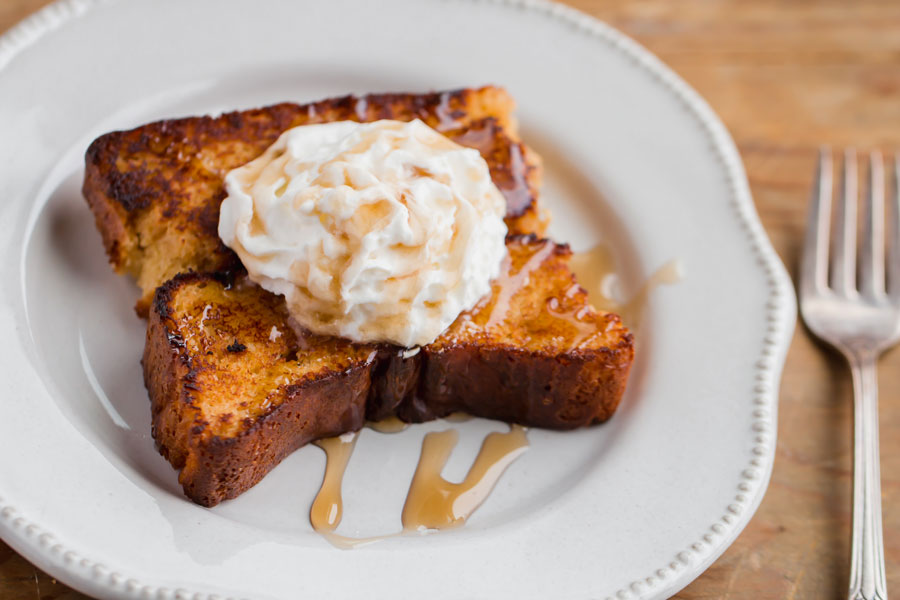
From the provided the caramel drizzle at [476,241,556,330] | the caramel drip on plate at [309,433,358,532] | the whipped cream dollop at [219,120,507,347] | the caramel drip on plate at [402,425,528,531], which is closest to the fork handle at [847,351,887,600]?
the caramel drip on plate at [402,425,528,531]

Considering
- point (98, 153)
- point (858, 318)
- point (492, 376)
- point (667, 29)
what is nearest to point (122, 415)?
point (98, 153)

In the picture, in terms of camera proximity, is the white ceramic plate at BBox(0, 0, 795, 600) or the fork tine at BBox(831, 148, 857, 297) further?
the fork tine at BBox(831, 148, 857, 297)

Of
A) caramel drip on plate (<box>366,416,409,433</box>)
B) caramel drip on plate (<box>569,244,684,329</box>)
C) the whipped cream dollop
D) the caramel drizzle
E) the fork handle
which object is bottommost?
the fork handle

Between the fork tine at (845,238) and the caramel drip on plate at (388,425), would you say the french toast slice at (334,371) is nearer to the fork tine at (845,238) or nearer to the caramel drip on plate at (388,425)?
the caramel drip on plate at (388,425)

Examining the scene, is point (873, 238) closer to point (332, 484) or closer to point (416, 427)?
point (416, 427)

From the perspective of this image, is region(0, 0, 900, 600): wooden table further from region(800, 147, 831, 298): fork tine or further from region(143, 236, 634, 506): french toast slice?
region(143, 236, 634, 506): french toast slice

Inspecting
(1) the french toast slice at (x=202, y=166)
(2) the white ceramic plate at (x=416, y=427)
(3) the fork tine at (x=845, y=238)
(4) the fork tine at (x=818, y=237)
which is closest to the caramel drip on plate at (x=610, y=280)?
(2) the white ceramic plate at (x=416, y=427)
